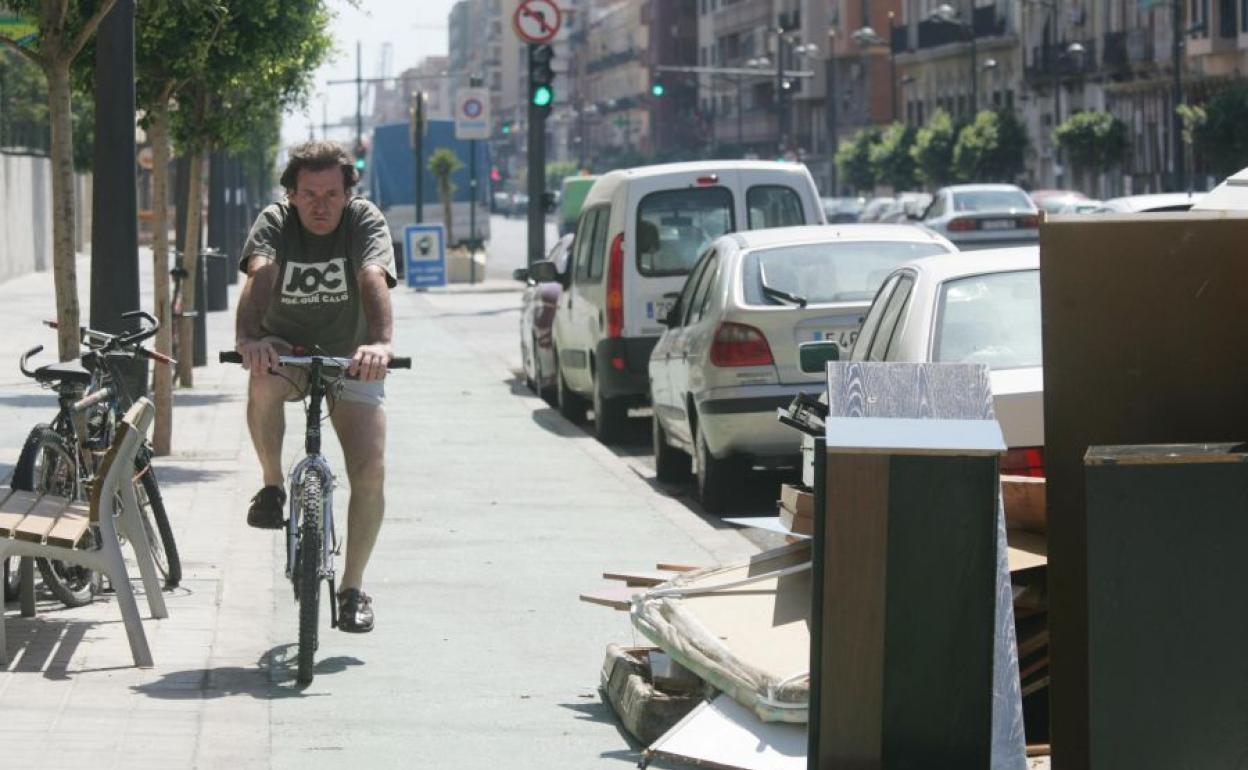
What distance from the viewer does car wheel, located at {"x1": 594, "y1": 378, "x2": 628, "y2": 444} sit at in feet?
55.0

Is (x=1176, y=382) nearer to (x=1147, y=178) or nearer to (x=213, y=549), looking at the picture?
(x=213, y=549)

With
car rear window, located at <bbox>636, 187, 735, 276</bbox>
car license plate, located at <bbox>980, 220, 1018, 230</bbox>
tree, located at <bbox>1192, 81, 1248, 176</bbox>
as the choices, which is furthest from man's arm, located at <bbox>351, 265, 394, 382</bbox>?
tree, located at <bbox>1192, 81, 1248, 176</bbox>

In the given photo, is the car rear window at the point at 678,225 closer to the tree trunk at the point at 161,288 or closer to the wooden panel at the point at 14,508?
the tree trunk at the point at 161,288

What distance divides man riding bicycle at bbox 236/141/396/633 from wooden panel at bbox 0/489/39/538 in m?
0.72

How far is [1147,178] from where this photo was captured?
70.4 meters

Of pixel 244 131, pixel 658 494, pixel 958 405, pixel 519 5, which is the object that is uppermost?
pixel 519 5

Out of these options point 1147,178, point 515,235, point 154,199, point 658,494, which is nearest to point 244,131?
point 154,199

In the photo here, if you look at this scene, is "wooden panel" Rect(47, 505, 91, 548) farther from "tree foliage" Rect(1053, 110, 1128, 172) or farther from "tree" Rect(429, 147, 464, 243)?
"tree foliage" Rect(1053, 110, 1128, 172)

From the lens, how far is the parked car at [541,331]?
797 inches

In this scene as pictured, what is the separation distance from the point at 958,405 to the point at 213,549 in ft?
18.3

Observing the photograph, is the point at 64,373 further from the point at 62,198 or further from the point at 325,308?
the point at 62,198

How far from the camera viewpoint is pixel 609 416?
16812mm

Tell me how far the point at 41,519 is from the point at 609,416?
9.15m

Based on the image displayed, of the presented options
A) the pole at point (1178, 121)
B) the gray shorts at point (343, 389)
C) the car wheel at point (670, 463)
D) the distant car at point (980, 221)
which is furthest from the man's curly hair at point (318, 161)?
the pole at point (1178, 121)
